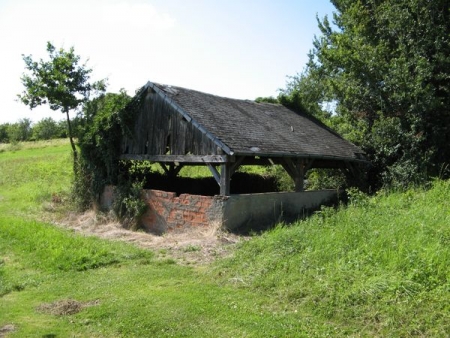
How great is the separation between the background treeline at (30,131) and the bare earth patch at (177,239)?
4949 centimetres

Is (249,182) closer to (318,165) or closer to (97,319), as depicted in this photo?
(318,165)

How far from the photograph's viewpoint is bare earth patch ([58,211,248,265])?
8992 millimetres

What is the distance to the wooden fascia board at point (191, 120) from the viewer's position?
1123 cm

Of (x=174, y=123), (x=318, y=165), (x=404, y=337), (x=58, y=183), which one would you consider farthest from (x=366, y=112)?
(x=58, y=183)

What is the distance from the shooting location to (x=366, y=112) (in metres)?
18.5

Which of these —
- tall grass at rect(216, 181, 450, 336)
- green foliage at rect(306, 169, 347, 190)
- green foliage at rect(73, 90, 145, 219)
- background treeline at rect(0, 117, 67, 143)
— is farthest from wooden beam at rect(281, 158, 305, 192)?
background treeline at rect(0, 117, 67, 143)

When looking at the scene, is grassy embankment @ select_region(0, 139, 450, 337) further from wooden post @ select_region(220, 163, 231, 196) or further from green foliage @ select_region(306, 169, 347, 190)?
green foliage @ select_region(306, 169, 347, 190)

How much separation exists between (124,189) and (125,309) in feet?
26.9

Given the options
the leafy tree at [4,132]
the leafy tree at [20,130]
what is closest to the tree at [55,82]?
the leafy tree at [20,130]

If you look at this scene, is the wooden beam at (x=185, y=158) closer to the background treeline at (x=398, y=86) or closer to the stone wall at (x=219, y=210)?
the stone wall at (x=219, y=210)

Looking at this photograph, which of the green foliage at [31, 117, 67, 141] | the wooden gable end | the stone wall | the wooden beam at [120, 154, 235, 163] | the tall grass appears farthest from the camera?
the green foliage at [31, 117, 67, 141]

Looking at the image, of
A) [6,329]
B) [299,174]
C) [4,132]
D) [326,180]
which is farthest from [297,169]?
[4,132]

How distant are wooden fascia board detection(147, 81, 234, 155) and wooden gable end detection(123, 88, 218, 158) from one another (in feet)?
0.15

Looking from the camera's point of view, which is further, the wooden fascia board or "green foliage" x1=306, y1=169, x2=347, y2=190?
"green foliage" x1=306, y1=169, x2=347, y2=190
